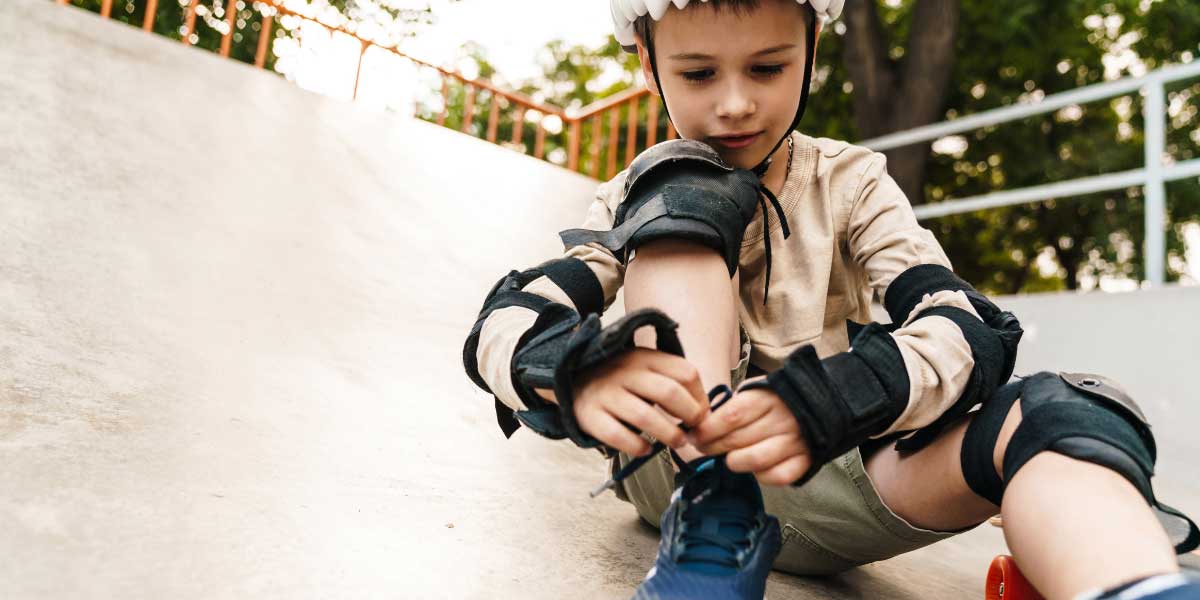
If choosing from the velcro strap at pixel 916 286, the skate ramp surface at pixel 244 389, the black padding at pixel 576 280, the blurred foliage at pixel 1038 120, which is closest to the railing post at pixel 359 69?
the blurred foliage at pixel 1038 120

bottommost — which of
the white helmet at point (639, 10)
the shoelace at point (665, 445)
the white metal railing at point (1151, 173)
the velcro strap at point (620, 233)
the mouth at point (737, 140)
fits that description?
the shoelace at point (665, 445)

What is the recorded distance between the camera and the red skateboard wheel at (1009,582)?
0.87 meters

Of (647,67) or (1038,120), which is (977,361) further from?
(1038,120)

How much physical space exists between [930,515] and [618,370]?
49 cm

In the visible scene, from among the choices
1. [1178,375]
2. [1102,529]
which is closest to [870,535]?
[1102,529]

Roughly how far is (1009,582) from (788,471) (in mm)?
323

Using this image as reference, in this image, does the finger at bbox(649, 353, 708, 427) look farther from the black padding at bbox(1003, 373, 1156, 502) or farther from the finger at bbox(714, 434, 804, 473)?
the black padding at bbox(1003, 373, 1156, 502)

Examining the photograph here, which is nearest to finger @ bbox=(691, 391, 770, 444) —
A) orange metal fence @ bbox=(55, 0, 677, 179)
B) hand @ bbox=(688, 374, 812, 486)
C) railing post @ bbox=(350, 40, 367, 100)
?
hand @ bbox=(688, 374, 812, 486)

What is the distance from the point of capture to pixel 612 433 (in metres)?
0.75

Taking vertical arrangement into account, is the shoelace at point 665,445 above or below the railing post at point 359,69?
below

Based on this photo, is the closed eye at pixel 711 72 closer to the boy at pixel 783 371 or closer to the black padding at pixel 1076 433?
the boy at pixel 783 371

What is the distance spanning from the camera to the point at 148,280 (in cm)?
201

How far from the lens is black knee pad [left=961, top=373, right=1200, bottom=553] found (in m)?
0.74

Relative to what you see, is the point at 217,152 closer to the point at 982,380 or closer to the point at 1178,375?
the point at 982,380
